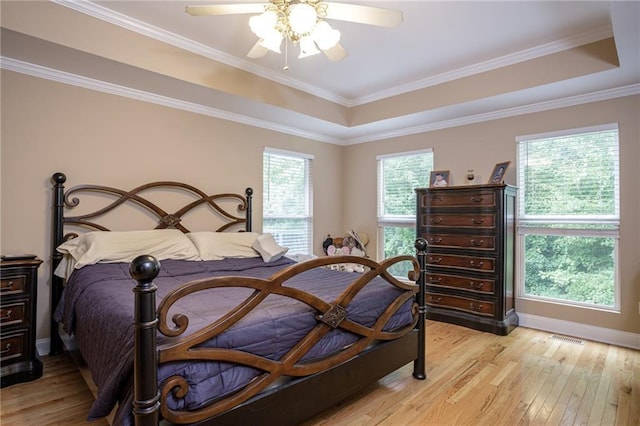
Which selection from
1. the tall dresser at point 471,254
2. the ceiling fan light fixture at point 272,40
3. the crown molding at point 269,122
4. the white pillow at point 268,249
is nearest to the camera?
the ceiling fan light fixture at point 272,40

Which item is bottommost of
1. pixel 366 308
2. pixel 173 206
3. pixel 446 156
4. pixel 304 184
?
pixel 366 308

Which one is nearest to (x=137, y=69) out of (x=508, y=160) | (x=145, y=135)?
(x=145, y=135)

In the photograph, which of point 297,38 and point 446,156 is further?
point 446,156

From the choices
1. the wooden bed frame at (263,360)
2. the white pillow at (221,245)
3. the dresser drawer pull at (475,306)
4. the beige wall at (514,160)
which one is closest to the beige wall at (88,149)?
the wooden bed frame at (263,360)

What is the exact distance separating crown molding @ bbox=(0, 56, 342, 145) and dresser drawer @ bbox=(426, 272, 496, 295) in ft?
8.59

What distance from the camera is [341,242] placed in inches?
201

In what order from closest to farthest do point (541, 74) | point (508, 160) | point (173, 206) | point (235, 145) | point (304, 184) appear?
point (541, 74)
point (173, 206)
point (508, 160)
point (235, 145)
point (304, 184)

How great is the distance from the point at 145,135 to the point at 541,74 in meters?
3.78

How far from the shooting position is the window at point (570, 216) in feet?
11.0

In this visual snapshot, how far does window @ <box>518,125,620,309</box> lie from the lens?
334cm

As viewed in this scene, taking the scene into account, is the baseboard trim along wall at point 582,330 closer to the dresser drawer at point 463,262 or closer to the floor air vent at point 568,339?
the floor air vent at point 568,339

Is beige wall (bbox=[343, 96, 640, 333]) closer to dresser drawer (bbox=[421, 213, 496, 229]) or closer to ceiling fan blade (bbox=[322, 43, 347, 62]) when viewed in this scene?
dresser drawer (bbox=[421, 213, 496, 229])

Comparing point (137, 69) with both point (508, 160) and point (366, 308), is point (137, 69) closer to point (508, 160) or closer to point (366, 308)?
point (366, 308)

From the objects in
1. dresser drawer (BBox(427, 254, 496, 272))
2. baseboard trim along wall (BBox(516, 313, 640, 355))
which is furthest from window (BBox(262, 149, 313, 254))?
baseboard trim along wall (BBox(516, 313, 640, 355))
